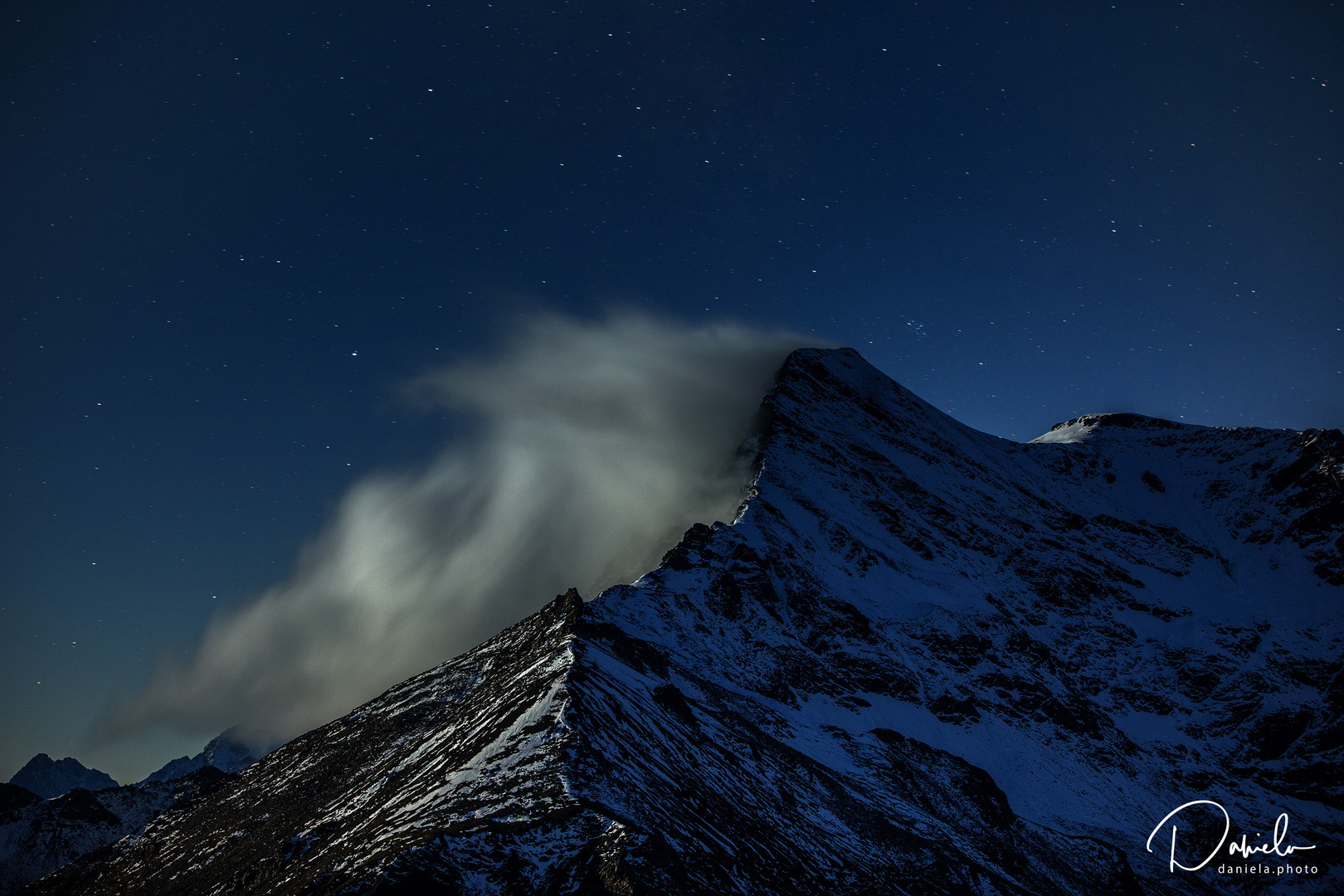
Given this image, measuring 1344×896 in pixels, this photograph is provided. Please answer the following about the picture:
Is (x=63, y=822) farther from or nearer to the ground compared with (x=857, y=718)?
farther from the ground

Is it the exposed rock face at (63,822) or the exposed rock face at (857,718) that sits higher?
the exposed rock face at (63,822)

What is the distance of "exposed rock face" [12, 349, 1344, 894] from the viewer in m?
57.7

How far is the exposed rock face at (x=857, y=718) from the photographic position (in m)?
57.7

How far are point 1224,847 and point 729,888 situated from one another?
3615 inches

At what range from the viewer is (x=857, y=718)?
107 metres
